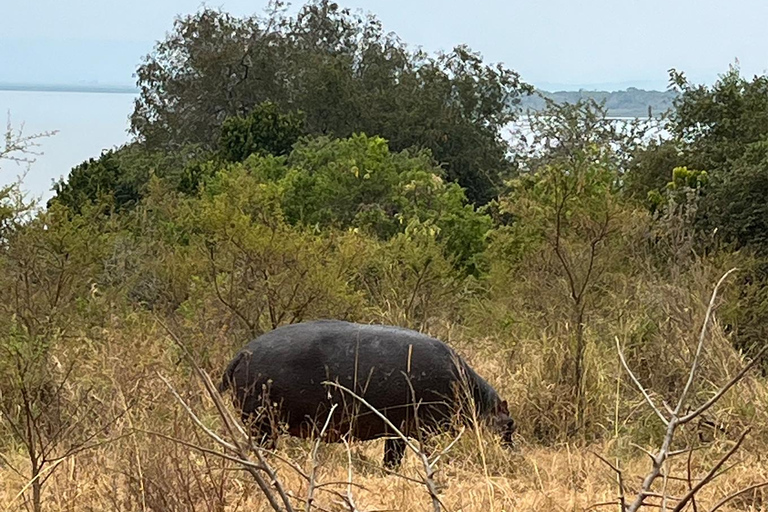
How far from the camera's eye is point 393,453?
5188 millimetres

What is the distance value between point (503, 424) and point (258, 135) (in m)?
12.4

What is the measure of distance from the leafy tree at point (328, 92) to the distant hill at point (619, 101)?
51.4 inches

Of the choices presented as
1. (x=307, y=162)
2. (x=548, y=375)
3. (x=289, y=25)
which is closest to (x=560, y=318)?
(x=548, y=375)

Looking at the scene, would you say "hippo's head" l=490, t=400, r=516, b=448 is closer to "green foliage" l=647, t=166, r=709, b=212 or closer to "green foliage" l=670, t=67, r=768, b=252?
"green foliage" l=670, t=67, r=768, b=252

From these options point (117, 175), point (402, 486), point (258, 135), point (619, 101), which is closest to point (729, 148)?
point (402, 486)

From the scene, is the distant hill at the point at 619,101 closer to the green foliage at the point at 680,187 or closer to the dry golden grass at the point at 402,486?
the green foliage at the point at 680,187

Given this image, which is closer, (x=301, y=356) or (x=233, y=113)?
(x=301, y=356)

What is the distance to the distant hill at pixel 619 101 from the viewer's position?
1689 cm

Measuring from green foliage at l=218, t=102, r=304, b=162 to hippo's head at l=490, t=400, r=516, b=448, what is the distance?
11.9 m

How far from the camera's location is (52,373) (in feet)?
17.5

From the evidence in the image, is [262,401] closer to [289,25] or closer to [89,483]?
[89,483]

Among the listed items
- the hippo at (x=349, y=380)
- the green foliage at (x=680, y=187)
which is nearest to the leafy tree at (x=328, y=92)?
the green foliage at (x=680, y=187)

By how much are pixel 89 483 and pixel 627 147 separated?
13106 mm

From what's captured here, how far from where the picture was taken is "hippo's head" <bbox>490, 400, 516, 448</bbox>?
5.40 m
